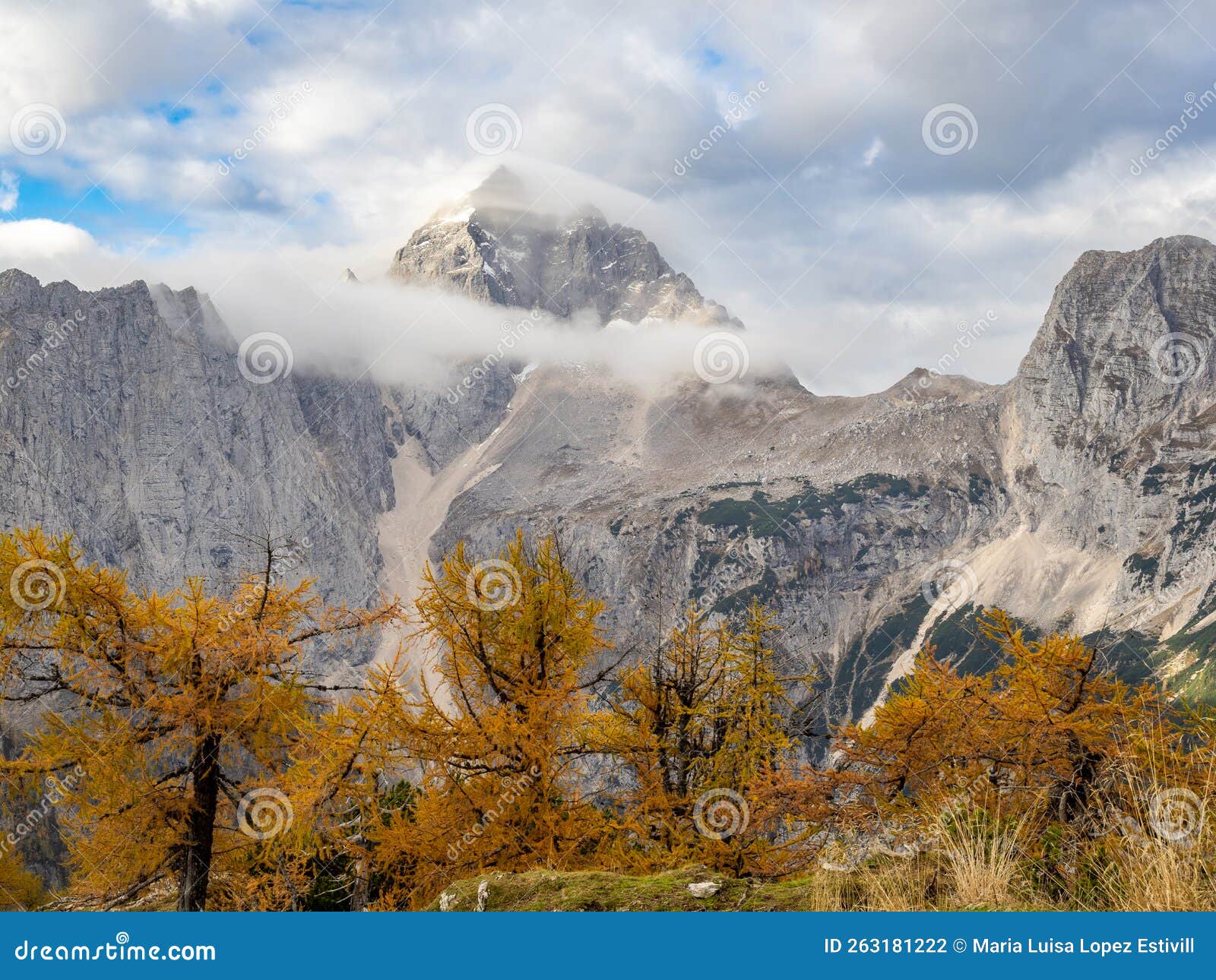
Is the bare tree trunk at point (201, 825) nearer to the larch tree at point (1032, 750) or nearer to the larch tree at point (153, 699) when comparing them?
the larch tree at point (153, 699)

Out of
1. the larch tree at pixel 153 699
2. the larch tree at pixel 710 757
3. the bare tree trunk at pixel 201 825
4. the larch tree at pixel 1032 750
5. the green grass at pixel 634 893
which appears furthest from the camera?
the larch tree at pixel 710 757

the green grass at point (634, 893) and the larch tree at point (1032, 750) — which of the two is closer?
the green grass at point (634, 893)

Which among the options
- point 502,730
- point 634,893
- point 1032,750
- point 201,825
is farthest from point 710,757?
point 634,893

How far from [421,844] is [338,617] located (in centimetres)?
379

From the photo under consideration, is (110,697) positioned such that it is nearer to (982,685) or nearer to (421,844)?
(421,844)

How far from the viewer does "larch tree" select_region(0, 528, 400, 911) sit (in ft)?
48.0

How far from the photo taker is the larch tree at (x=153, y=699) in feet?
48.0

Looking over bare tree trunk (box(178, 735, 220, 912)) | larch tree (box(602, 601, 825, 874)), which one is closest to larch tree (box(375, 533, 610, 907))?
larch tree (box(602, 601, 825, 874))

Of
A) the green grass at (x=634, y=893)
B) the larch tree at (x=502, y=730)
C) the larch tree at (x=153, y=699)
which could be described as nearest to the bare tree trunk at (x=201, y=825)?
the larch tree at (x=153, y=699)

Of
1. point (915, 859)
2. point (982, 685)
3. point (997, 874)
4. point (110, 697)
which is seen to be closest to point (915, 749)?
point (982, 685)

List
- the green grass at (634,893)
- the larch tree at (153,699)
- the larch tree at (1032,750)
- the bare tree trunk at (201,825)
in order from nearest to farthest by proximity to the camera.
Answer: the green grass at (634,893)
the larch tree at (1032,750)
the larch tree at (153,699)
the bare tree trunk at (201,825)

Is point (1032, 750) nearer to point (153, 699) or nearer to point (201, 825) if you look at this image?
point (153, 699)

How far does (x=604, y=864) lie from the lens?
1582cm

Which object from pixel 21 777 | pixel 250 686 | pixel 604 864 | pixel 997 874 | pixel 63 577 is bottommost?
pixel 604 864
